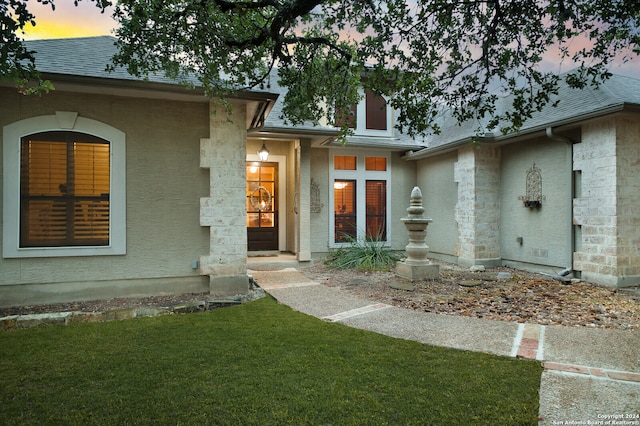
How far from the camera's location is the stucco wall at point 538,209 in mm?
7406

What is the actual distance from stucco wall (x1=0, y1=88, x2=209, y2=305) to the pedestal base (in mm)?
3680

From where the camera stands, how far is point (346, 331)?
407 centimetres

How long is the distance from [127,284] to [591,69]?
6.21m

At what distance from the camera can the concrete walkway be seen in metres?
2.47

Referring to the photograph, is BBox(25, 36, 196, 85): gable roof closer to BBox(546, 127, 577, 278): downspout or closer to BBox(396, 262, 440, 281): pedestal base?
BBox(396, 262, 440, 281): pedestal base

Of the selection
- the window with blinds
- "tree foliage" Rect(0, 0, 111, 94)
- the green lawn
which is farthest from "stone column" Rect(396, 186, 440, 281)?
"tree foliage" Rect(0, 0, 111, 94)

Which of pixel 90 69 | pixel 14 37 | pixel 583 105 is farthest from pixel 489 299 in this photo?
pixel 90 69

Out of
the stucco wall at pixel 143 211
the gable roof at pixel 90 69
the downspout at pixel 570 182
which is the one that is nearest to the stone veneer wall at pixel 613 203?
the downspout at pixel 570 182

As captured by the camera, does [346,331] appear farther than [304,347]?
Yes

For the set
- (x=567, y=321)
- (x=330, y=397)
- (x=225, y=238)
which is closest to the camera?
(x=330, y=397)

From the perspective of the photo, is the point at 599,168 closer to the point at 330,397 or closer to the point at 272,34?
the point at 272,34

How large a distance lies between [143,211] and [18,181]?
5.22 feet

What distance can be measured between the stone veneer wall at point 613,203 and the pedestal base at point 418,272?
2724 millimetres

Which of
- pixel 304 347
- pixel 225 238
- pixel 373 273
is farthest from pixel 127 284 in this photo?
pixel 373 273
